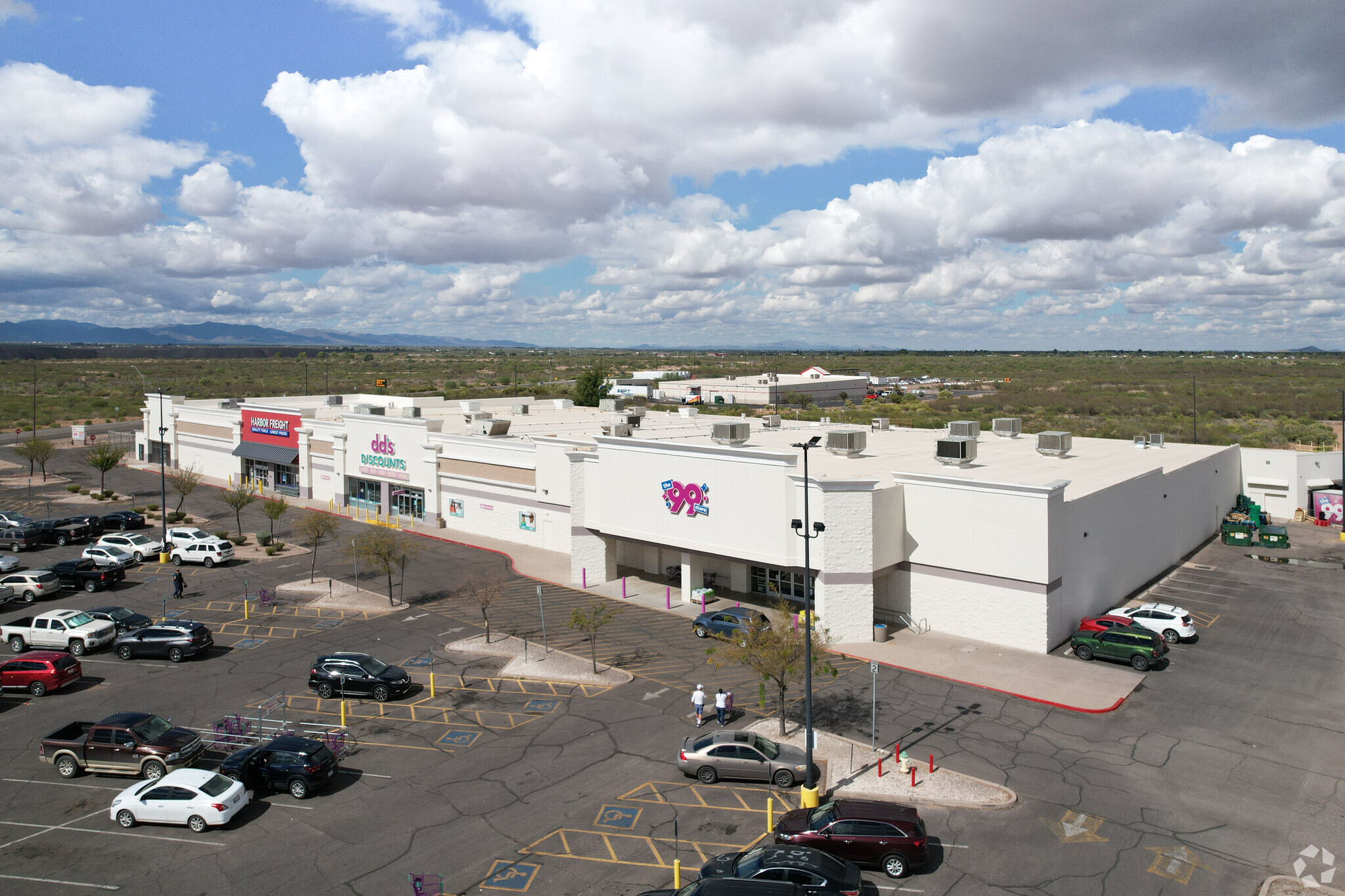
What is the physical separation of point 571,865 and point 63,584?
37838 millimetres

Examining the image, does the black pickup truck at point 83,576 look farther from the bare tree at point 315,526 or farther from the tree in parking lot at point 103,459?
the tree in parking lot at point 103,459

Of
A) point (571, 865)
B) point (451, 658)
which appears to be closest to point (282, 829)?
point (571, 865)

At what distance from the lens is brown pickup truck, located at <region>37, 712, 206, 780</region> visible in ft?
70.0

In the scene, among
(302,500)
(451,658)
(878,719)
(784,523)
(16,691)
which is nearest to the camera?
(878,719)

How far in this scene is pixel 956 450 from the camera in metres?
38.2

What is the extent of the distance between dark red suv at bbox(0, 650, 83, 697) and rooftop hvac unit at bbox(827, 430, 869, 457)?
110 ft

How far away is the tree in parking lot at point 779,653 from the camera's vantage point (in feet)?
74.2

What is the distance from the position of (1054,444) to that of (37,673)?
1904 inches

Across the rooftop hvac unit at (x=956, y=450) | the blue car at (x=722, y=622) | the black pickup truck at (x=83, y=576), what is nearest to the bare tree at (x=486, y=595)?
the blue car at (x=722, y=622)

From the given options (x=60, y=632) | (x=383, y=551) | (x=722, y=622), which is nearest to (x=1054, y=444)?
(x=722, y=622)

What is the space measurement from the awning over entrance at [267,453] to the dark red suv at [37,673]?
40.2 meters

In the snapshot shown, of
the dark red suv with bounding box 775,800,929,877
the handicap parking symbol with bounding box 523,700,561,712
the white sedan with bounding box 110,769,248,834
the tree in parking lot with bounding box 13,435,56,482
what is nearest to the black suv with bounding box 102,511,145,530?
the tree in parking lot with bounding box 13,435,56,482

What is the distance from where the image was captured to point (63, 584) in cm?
4059

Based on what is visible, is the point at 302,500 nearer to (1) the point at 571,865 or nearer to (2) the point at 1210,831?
(1) the point at 571,865
